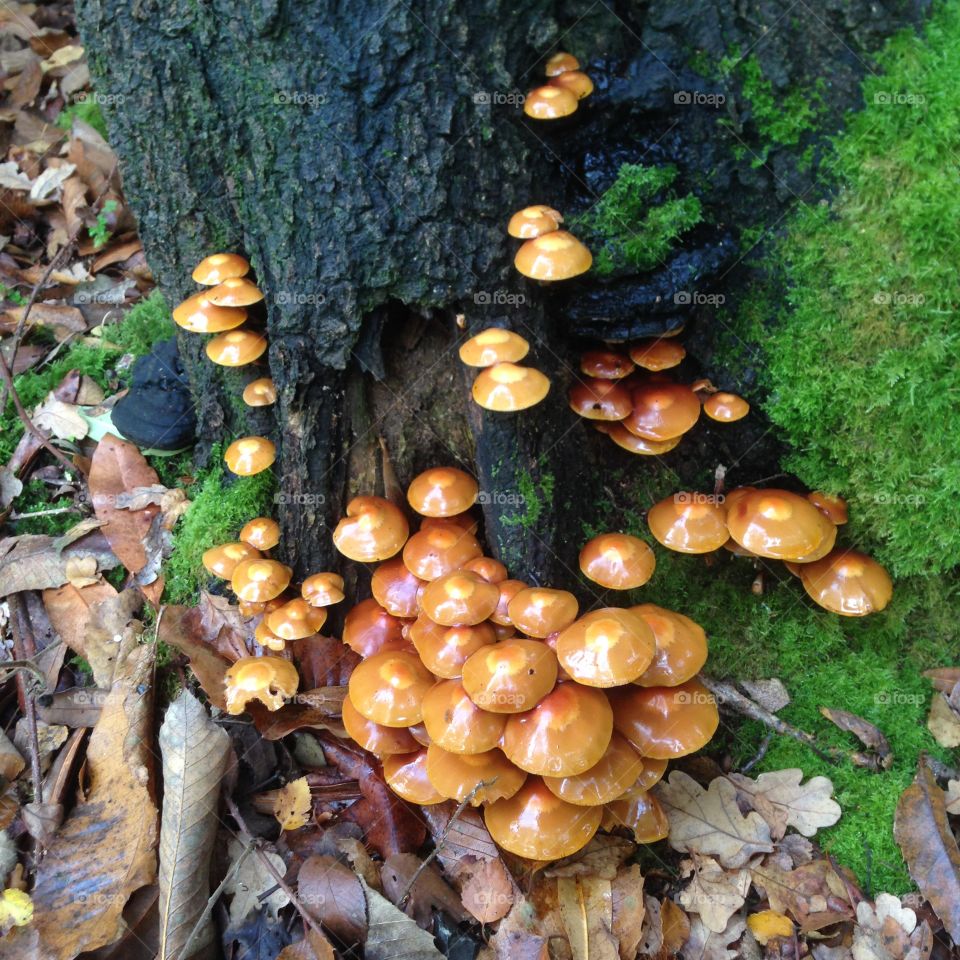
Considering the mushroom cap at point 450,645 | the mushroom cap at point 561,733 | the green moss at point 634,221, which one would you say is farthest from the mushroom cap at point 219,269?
the mushroom cap at point 561,733

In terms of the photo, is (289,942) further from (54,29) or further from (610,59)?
(54,29)

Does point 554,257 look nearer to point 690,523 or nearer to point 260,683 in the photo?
point 690,523

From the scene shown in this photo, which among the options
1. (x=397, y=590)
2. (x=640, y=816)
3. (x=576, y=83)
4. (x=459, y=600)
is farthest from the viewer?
(x=397, y=590)

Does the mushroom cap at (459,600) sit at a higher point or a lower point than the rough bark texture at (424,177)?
lower

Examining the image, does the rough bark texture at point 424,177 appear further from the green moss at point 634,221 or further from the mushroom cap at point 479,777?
the mushroom cap at point 479,777

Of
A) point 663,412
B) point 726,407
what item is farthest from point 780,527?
point 663,412

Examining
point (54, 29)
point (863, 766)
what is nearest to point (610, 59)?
point (863, 766)
